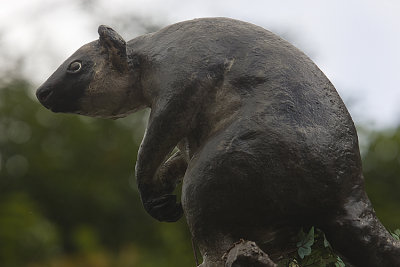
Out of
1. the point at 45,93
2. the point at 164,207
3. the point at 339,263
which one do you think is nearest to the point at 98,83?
the point at 45,93

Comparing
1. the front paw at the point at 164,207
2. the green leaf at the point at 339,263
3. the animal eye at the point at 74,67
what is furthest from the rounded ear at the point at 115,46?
the green leaf at the point at 339,263

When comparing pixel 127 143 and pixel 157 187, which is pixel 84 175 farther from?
pixel 157 187

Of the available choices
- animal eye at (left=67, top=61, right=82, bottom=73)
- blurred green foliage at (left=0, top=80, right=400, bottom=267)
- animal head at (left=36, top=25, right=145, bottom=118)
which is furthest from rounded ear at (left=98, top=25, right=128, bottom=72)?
blurred green foliage at (left=0, top=80, right=400, bottom=267)

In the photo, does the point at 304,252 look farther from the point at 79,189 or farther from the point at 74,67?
the point at 79,189

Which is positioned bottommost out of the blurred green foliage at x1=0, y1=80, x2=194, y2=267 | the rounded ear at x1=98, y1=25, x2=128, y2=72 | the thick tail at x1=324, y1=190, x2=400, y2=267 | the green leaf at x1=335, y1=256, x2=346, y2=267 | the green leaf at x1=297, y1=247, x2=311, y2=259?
the blurred green foliage at x1=0, y1=80, x2=194, y2=267

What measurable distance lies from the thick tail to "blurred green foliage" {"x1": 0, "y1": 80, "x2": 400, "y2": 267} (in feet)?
43.4

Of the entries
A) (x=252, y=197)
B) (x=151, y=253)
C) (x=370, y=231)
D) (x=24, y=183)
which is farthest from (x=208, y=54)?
(x=24, y=183)

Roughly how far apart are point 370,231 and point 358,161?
1.04 ft

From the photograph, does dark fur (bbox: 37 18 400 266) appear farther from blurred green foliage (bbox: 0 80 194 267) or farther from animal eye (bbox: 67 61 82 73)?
blurred green foliage (bbox: 0 80 194 267)

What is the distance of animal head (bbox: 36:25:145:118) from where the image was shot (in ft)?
12.5

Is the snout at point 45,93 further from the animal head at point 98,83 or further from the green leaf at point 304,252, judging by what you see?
the green leaf at point 304,252

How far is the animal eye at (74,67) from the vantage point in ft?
12.7

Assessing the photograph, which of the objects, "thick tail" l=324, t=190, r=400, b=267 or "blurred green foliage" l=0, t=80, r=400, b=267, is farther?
"blurred green foliage" l=0, t=80, r=400, b=267

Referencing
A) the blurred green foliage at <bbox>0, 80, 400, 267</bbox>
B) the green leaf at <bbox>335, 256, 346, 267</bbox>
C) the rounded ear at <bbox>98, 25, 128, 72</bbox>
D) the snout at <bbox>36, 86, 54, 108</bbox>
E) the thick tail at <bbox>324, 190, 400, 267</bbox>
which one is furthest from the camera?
the blurred green foliage at <bbox>0, 80, 400, 267</bbox>
